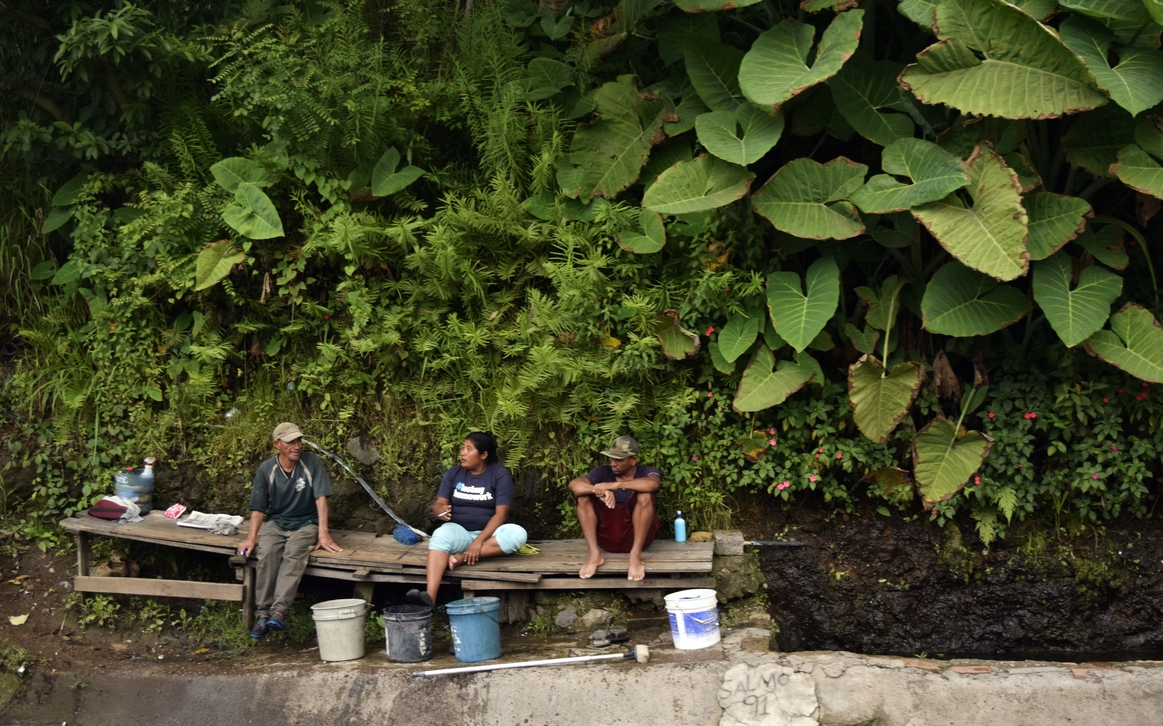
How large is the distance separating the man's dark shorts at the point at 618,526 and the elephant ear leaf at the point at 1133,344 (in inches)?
104

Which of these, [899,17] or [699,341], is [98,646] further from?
[899,17]

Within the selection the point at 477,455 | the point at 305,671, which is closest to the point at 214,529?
the point at 305,671

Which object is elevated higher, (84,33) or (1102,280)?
(84,33)

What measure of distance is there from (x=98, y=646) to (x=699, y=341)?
A: 412 centimetres

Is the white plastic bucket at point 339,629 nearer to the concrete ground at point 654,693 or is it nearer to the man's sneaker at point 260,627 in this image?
the concrete ground at point 654,693

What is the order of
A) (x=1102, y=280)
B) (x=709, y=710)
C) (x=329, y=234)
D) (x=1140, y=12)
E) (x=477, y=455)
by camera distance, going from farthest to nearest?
(x=329, y=234)
(x=477, y=455)
(x=1102, y=280)
(x=1140, y=12)
(x=709, y=710)

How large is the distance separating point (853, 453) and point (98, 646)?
15.5 feet

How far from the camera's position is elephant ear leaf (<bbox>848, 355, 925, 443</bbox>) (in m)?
5.56

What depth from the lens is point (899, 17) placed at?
6344mm

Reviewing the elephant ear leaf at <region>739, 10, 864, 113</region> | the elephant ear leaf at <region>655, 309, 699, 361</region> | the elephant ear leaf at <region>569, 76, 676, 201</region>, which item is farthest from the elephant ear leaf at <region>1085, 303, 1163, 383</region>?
the elephant ear leaf at <region>569, 76, 676, 201</region>

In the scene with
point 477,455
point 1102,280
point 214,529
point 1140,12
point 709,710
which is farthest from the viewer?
point 214,529

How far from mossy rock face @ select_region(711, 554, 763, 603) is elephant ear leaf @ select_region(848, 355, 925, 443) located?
1.05m

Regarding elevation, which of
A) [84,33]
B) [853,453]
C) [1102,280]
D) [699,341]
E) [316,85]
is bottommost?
[853,453]

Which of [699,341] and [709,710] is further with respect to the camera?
[699,341]
